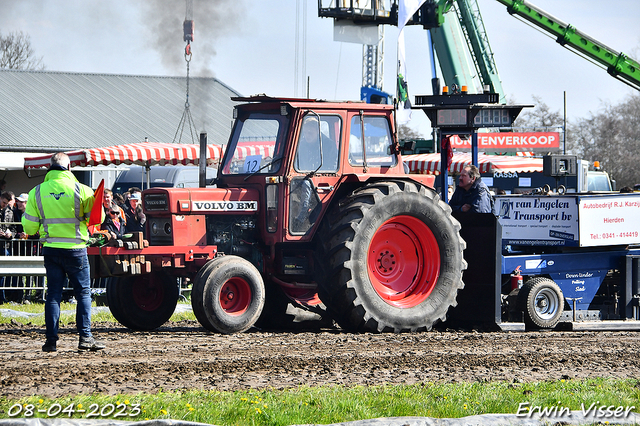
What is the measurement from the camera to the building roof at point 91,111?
2897 cm

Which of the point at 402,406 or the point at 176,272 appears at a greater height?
the point at 176,272

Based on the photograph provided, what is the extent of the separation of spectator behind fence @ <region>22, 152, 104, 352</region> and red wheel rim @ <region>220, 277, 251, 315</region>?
165cm

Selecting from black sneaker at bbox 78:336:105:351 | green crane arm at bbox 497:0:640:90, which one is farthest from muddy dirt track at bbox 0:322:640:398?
green crane arm at bbox 497:0:640:90

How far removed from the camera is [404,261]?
10211 mm

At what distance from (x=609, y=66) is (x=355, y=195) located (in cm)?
1944

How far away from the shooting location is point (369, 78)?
43.6 metres

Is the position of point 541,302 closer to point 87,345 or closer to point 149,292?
point 149,292

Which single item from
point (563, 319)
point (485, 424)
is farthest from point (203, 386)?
point (563, 319)

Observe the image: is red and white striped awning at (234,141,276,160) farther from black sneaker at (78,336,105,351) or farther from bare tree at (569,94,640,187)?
bare tree at (569,94,640,187)

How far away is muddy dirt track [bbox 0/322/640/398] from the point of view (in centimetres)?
644

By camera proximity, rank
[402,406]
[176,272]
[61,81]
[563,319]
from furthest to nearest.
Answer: [61,81], [563,319], [176,272], [402,406]

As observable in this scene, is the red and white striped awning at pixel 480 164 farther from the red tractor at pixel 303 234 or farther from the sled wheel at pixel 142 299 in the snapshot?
the sled wheel at pixel 142 299

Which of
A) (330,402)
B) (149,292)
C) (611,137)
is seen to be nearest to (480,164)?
(149,292)

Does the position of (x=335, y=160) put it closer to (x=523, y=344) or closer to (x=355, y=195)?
(x=355, y=195)
